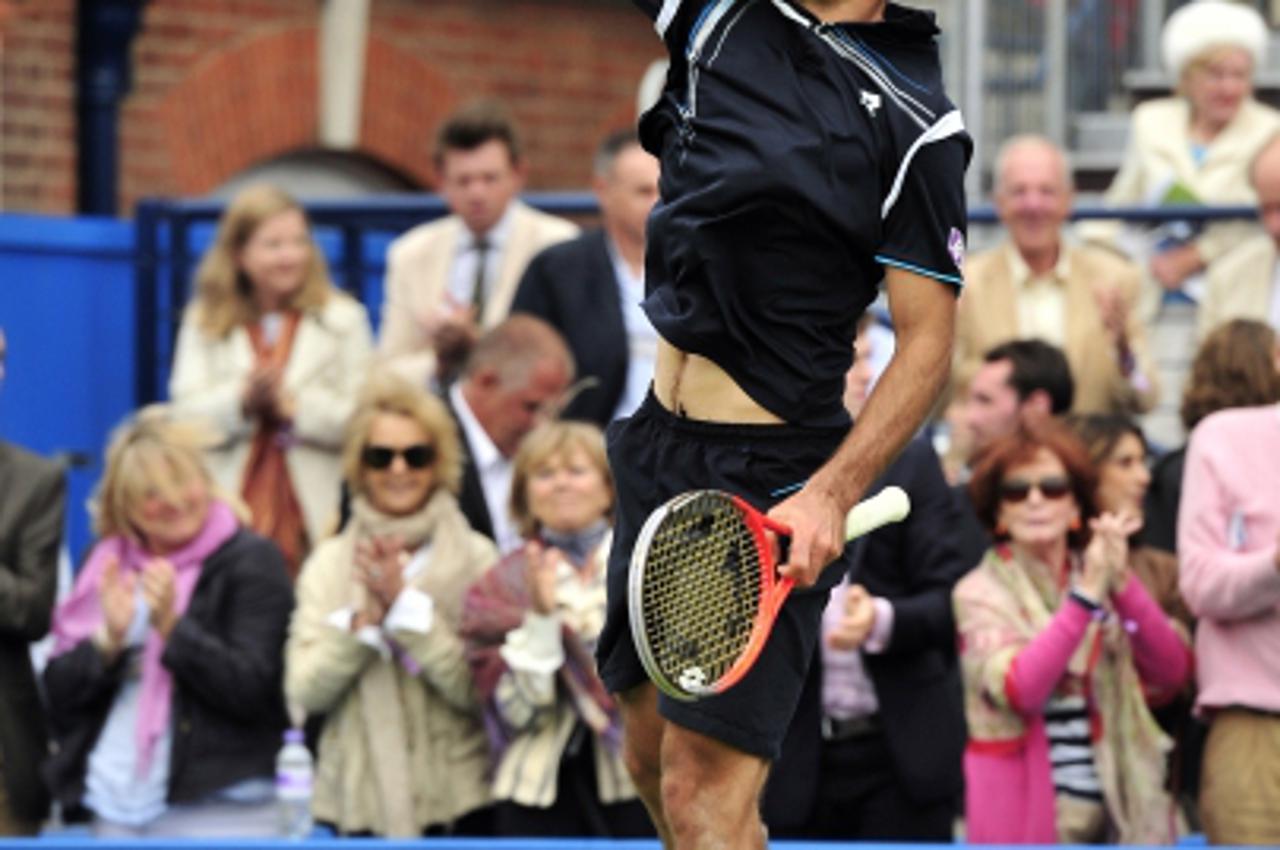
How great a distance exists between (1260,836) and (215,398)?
379 centimetres

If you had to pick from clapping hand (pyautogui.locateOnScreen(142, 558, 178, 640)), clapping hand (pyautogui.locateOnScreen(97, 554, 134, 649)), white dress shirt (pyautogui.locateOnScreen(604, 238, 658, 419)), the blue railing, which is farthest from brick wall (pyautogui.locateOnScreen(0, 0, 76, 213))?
clapping hand (pyautogui.locateOnScreen(142, 558, 178, 640))

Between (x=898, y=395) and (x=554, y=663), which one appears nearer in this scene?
(x=898, y=395)

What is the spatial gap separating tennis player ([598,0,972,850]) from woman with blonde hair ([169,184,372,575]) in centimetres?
454

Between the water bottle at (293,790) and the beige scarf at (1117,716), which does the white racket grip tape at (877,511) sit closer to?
the beige scarf at (1117,716)

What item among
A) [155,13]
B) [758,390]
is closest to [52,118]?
[155,13]

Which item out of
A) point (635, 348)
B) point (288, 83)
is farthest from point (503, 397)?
point (288, 83)

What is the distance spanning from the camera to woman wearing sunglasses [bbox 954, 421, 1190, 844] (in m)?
8.76

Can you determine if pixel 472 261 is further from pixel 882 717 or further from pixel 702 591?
pixel 702 591

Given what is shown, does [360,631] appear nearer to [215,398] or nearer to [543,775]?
[543,775]

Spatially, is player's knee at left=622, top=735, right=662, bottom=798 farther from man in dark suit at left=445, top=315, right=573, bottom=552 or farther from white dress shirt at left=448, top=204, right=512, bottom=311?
white dress shirt at left=448, top=204, right=512, bottom=311

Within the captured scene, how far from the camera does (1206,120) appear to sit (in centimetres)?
1155

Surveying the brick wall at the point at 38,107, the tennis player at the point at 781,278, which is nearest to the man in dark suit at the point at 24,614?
the tennis player at the point at 781,278

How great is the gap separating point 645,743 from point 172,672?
10.2 ft

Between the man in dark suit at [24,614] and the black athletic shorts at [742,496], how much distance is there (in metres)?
3.38
